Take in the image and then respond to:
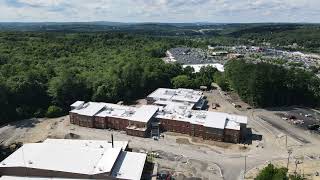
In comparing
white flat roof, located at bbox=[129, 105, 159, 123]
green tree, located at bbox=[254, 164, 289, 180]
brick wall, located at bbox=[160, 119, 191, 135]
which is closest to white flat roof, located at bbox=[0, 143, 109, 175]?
white flat roof, located at bbox=[129, 105, 159, 123]

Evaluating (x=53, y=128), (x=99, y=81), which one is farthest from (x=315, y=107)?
(x=53, y=128)

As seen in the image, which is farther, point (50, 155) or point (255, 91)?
point (255, 91)

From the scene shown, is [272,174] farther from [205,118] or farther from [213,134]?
[205,118]

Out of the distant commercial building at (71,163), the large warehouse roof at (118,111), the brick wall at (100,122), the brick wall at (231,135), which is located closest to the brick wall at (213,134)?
the brick wall at (231,135)

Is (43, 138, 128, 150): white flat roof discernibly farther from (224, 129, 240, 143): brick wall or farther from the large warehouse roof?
(224, 129, 240, 143): brick wall

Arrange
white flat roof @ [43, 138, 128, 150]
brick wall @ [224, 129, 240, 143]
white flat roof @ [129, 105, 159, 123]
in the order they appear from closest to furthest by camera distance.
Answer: white flat roof @ [43, 138, 128, 150] → brick wall @ [224, 129, 240, 143] → white flat roof @ [129, 105, 159, 123]

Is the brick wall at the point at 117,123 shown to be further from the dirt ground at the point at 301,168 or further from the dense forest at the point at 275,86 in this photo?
the dense forest at the point at 275,86

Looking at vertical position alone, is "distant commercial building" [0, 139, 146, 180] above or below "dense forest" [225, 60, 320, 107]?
below

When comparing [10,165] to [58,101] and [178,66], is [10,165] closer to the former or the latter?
[58,101]
